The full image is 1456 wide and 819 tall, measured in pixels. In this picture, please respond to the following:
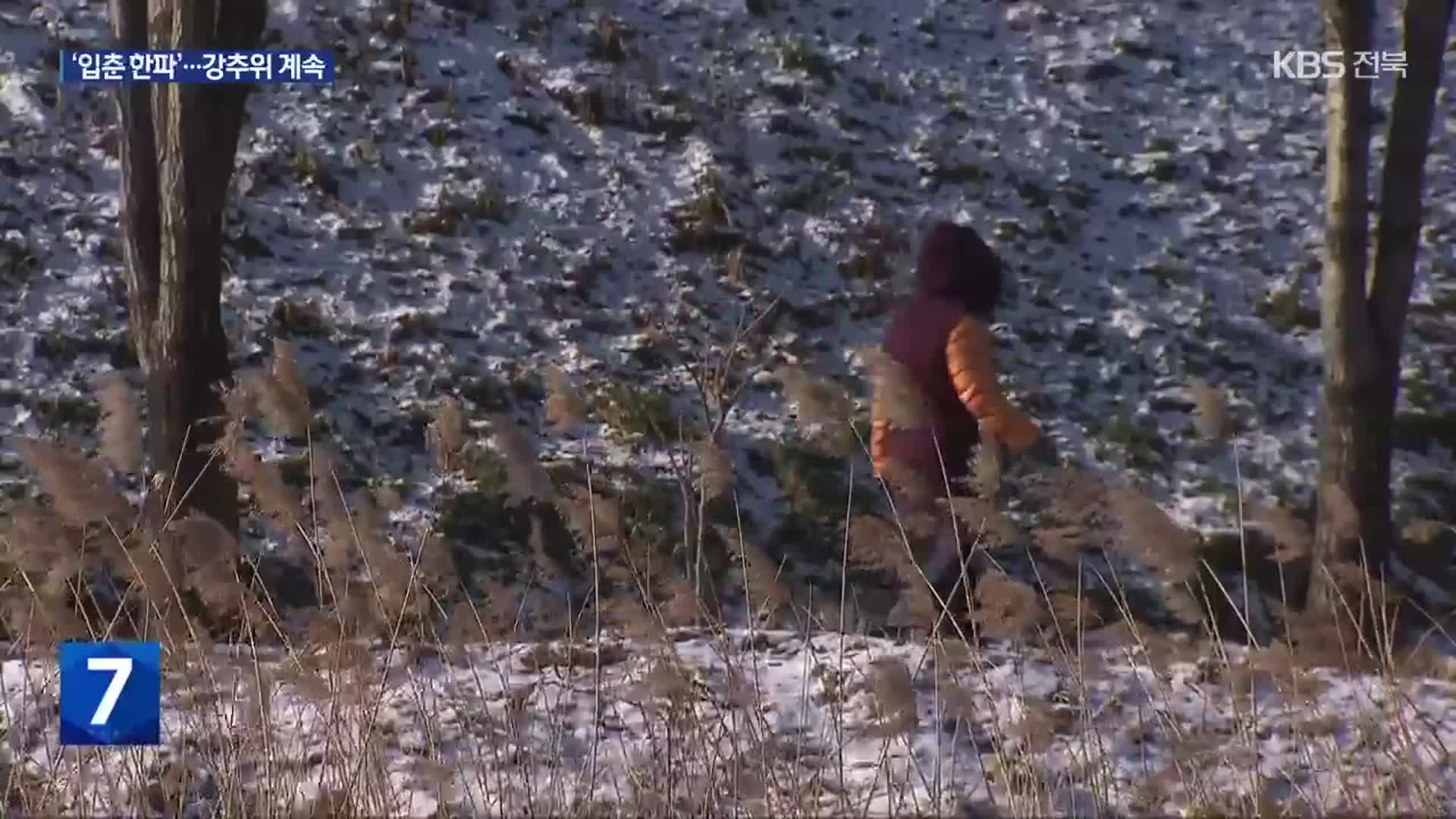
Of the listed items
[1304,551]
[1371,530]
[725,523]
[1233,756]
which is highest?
[1304,551]

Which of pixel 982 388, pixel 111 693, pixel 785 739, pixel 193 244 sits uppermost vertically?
pixel 193 244

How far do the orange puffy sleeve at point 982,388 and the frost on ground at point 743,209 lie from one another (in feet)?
9.56

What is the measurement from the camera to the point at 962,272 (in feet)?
13.3

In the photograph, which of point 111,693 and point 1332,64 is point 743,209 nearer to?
point 1332,64

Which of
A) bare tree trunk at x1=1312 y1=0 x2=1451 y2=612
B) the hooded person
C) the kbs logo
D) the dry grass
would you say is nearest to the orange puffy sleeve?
the hooded person

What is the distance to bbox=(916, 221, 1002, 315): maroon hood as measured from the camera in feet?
13.4

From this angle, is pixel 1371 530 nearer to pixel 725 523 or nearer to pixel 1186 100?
pixel 725 523

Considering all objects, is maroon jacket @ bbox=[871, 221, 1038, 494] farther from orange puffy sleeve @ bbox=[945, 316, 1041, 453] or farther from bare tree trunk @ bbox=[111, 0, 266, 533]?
bare tree trunk @ bbox=[111, 0, 266, 533]

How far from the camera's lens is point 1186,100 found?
33.9 ft

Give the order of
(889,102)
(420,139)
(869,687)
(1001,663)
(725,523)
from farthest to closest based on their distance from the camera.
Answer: (889,102) < (420,139) < (725,523) < (1001,663) < (869,687)

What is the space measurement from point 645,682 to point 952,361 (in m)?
1.51

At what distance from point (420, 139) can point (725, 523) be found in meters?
4.23

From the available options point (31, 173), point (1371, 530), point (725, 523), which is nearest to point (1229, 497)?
point (1371, 530)
